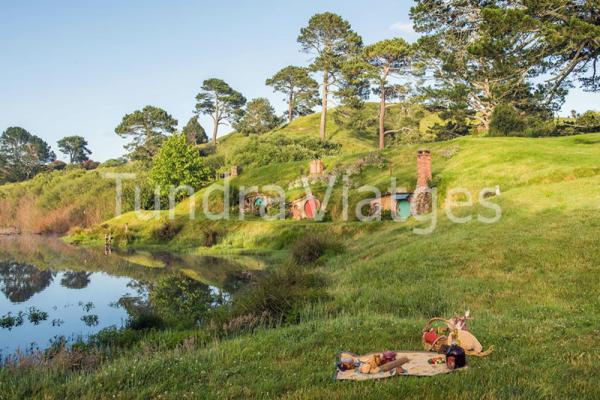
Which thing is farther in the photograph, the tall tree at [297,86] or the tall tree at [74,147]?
the tall tree at [74,147]

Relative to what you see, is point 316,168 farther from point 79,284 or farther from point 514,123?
point 79,284

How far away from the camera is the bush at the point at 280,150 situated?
7106 centimetres

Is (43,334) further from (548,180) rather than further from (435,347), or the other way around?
(548,180)

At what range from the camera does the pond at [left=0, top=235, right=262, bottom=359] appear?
1800 cm

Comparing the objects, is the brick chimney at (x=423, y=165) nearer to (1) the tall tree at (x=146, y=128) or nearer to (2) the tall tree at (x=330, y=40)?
(2) the tall tree at (x=330, y=40)

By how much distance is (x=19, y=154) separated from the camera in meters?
125

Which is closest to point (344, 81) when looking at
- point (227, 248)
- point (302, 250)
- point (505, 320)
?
point (227, 248)

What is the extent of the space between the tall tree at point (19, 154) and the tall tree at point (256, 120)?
5744 cm

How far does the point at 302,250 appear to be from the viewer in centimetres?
2833

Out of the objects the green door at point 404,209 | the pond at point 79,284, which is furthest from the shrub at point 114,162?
the green door at point 404,209

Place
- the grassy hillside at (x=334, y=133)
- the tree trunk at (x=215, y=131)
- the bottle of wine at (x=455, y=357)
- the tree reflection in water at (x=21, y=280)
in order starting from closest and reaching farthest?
1. the bottle of wine at (x=455, y=357)
2. the tree reflection in water at (x=21, y=280)
3. the grassy hillside at (x=334, y=133)
4. the tree trunk at (x=215, y=131)

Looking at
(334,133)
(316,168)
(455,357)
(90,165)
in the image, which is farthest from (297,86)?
(455,357)

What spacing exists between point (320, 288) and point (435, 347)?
8477 mm

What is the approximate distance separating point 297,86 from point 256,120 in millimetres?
18972
